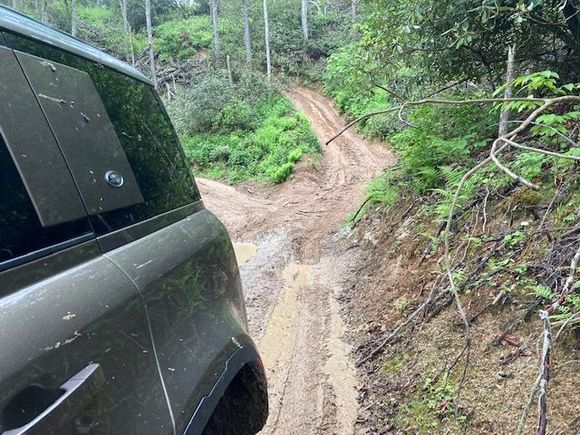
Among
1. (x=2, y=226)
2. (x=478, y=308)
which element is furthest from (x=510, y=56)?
(x=2, y=226)

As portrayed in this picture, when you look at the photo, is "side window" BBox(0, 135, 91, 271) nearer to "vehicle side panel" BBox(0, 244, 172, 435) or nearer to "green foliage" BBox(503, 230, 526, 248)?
"vehicle side panel" BBox(0, 244, 172, 435)

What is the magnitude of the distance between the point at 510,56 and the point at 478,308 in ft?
11.1

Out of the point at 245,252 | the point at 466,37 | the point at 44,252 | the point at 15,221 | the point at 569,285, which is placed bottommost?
the point at 245,252

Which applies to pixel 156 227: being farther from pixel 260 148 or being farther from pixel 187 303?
pixel 260 148

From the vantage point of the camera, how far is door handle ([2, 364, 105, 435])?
2.88ft

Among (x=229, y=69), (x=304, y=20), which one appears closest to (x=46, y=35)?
(x=229, y=69)

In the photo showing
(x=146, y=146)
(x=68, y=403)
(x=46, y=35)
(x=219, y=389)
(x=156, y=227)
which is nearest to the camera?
(x=68, y=403)

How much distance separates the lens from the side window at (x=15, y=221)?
1.02 m

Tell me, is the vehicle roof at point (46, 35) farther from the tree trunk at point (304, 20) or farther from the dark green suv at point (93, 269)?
the tree trunk at point (304, 20)

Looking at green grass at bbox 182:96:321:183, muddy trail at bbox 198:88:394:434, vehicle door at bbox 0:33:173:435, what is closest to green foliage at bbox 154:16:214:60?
green grass at bbox 182:96:321:183

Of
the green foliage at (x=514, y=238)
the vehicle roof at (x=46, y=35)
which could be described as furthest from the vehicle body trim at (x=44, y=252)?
the green foliage at (x=514, y=238)

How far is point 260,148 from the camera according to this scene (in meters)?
16.7

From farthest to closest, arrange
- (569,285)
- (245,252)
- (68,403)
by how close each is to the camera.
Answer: (245,252) → (569,285) → (68,403)

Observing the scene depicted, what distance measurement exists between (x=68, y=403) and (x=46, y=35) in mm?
1132
